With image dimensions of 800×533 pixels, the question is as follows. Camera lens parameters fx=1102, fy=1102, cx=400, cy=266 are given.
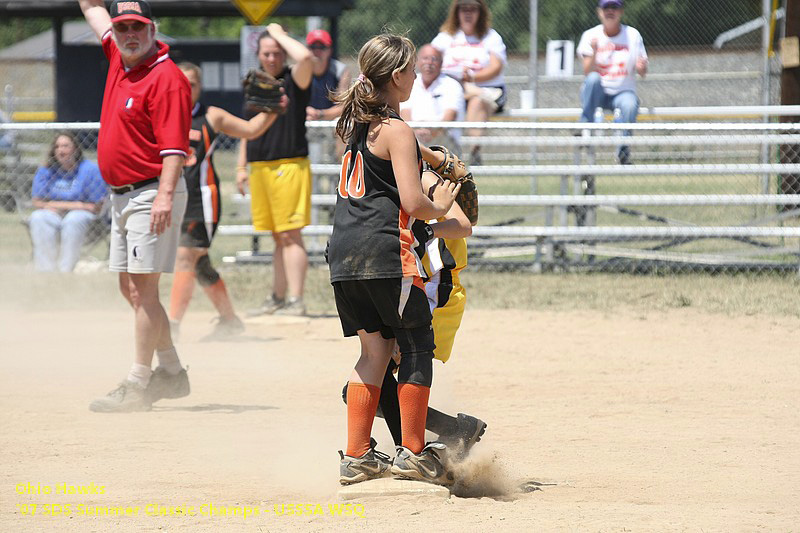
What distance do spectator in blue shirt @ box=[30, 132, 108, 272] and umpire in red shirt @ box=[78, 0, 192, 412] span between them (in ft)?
17.5

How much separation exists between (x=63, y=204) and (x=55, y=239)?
1.29 ft

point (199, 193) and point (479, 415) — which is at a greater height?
point (199, 193)

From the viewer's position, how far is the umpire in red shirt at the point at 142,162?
6027 millimetres

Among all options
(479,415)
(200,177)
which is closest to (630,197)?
(200,177)

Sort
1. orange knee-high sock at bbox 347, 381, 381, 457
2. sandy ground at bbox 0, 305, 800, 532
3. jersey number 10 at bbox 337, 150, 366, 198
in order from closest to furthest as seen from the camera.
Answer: sandy ground at bbox 0, 305, 800, 532
jersey number 10 at bbox 337, 150, 366, 198
orange knee-high sock at bbox 347, 381, 381, 457

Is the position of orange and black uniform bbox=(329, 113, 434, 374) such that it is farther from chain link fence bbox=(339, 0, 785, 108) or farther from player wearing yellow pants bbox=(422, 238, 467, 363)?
chain link fence bbox=(339, 0, 785, 108)

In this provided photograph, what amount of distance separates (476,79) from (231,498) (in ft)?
26.6

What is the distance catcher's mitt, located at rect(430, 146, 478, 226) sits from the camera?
4.59 metres

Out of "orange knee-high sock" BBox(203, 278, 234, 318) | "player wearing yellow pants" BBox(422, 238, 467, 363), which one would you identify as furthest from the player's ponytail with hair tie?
Result: "orange knee-high sock" BBox(203, 278, 234, 318)

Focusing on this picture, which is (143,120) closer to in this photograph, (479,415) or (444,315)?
(444,315)

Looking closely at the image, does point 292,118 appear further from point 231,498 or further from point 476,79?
point 231,498

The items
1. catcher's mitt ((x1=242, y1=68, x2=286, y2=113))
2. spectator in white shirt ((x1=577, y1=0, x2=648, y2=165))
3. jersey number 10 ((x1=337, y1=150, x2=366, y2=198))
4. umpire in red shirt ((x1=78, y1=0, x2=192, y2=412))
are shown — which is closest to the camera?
jersey number 10 ((x1=337, y1=150, x2=366, y2=198))

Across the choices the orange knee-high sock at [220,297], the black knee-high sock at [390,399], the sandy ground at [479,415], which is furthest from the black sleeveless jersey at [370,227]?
the orange knee-high sock at [220,297]

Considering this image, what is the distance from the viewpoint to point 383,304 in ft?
14.4
